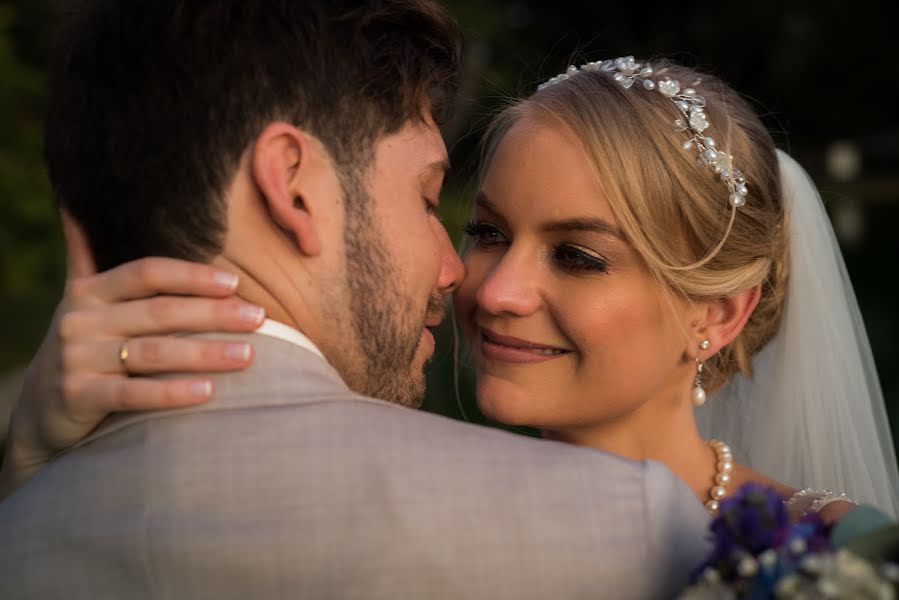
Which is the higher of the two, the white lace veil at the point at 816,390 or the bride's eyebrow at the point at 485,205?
the bride's eyebrow at the point at 485,205

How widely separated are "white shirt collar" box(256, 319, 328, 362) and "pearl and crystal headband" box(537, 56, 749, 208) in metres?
1.77

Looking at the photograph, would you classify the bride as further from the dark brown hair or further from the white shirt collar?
the white shirt collar

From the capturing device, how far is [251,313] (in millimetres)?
Result: 2227

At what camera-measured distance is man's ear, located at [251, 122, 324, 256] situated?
2.29 meters

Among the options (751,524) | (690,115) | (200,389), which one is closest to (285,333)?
(200,389)

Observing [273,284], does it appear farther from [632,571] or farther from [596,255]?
[596,255]

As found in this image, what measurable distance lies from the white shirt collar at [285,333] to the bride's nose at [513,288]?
1246 millimetres

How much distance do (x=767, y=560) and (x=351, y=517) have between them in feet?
2.42

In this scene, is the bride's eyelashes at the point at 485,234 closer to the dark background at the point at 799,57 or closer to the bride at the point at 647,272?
the bride at the point at 647,272

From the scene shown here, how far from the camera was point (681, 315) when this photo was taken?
11.8ft

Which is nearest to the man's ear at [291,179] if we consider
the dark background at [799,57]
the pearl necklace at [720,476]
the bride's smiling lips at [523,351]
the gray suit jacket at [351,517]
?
the gray suit jacket at [351,517]

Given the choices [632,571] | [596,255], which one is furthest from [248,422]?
[596,255]

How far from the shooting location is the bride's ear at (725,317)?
372cm

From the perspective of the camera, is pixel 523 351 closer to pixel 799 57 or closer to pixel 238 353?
pixel 238 353
